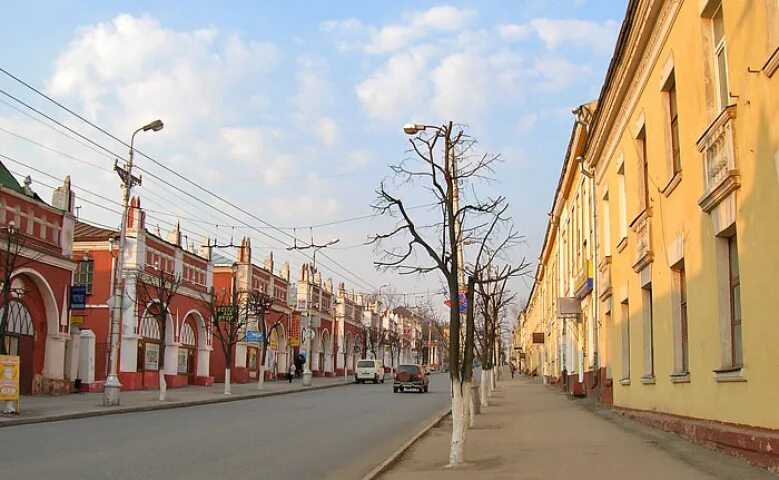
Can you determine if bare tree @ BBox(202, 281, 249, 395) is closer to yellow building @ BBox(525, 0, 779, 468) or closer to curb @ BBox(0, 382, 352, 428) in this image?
curb @ BBox(0, 382, 352, 428)

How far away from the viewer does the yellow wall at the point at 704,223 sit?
377 inches

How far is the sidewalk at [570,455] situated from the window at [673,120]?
4.98 m

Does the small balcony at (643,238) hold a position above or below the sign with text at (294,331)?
above

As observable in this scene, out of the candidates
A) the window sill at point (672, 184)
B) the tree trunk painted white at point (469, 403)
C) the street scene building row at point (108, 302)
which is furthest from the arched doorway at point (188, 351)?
the window sill at point (672, 184)

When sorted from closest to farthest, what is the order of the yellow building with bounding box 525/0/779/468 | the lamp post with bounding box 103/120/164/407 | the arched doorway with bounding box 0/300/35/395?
the yellow building with bounding box 525/0/779/468 → the lamp post with bounding box 103/120/164/407 → the arched doorway with bounding box 0/300/35/395

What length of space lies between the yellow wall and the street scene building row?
17376mm

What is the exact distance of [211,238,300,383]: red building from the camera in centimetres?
5109

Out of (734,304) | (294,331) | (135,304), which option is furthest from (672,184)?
(294,331)

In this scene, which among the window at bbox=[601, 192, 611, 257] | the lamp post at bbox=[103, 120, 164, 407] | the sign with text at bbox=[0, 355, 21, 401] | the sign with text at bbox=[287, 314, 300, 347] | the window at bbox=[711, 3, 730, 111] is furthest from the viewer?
the sign with text at bbox=[287, 314, 300, 347]

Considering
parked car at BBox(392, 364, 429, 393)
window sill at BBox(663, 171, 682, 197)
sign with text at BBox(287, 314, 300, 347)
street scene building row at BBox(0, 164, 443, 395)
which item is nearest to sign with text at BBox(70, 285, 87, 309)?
street scene building row at BBox(0, 164, 443, 395)

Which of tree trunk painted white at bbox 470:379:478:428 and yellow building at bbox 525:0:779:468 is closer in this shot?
yellow building at bbox 525:0:779:468

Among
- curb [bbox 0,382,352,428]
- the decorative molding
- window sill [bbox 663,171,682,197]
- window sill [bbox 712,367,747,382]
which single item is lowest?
curb [bbox 0,382,352,428]

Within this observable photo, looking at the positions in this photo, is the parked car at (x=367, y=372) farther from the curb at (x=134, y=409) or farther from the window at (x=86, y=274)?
the window at (x=86, y=274)

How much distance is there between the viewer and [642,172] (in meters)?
18.0
